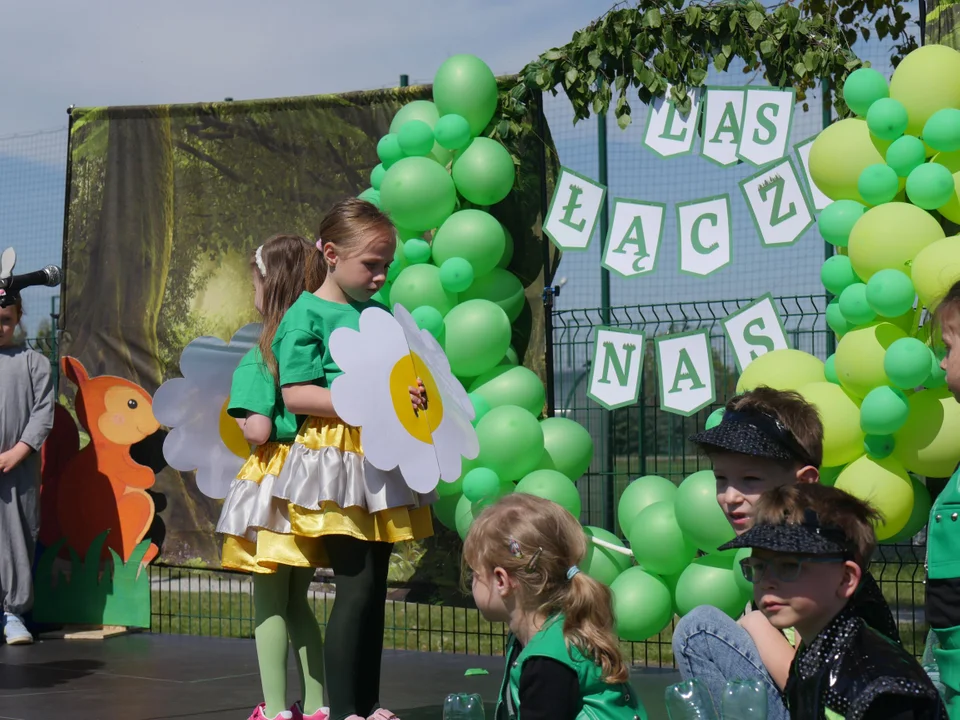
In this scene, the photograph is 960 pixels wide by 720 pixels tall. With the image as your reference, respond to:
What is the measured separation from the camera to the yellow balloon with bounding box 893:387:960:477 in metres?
4.04

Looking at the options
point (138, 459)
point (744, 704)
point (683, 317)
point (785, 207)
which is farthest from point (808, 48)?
point (138, 459)

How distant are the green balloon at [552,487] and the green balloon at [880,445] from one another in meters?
1.24

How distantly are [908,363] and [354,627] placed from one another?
184cm

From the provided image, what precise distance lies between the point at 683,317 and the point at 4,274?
10.7ft

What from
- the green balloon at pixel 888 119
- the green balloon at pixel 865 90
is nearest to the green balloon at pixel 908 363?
the green balloon at pixel 888 119

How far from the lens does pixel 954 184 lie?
4105mm

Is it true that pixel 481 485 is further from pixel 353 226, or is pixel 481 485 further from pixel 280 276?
pixel 353 226

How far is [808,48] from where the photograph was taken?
5.15 metres

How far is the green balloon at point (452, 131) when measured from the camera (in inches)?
211

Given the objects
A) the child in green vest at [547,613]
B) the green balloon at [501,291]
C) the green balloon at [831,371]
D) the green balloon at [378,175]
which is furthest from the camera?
the green balloon at [378,175]

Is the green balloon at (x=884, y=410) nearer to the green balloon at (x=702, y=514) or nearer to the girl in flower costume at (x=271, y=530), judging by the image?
the green balloon at (x=702, y=514)

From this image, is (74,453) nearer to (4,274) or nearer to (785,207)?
(4,274)

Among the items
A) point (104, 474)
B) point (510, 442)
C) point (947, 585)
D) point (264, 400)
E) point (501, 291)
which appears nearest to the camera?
point (947, 585)

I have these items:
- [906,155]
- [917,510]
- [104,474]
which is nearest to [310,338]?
[906,155]
